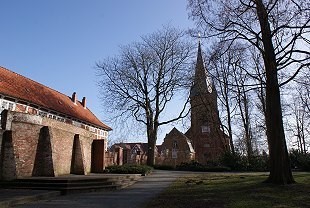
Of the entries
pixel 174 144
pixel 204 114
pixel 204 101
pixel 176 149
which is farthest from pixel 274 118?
pixel 174 144

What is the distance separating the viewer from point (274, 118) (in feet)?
53.8

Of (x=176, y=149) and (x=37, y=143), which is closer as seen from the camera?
(x=37, y=143)

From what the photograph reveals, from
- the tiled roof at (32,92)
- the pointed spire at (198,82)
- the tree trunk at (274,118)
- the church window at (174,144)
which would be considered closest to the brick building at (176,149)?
the church window at (174,144)

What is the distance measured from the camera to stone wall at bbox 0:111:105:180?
1597cm

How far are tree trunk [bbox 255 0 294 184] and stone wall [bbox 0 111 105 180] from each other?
37.8ft

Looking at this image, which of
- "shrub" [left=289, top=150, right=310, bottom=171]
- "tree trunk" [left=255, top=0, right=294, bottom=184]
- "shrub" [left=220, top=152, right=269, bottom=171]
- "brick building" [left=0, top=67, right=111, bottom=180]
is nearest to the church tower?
"shrub" [left=220, top=152, right=269, bottom=171]

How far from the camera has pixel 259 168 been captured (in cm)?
3403

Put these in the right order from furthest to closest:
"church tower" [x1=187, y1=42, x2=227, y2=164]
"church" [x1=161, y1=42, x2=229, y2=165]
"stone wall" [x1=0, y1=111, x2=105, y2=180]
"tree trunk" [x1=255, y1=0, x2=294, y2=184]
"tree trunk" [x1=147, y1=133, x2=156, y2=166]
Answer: "tree trunk" [x1=147, y1=133, x2=156, y2=166]
"church" [x1=161, y1=42, x2=229, y2=165]
"church tower" [x1=187, y1=42, x2=227, y2=164]
"stone wall" [x1=0, y1=111, x2=105, y2=180]
"tree trunk" [x1=255, y1=0, x2=294, y2=184]

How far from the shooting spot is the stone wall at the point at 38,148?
1597 centimetres

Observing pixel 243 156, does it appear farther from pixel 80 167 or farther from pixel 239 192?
pixel 239 192

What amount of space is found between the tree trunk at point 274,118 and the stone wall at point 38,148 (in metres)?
11.5

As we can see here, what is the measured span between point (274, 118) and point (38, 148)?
12.6 m

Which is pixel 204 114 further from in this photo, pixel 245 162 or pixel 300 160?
pixel 300 160

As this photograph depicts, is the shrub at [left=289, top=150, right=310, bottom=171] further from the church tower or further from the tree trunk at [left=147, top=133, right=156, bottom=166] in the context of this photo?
the tree trunk at [left=147, top=133, right=156, bottom=166]
